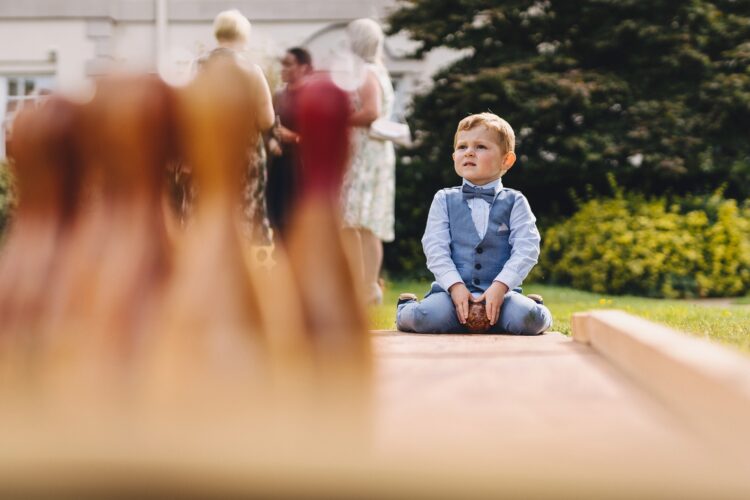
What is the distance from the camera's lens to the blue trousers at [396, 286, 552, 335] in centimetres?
286

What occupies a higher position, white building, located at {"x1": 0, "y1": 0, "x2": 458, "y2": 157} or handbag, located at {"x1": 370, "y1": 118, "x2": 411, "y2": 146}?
white building, located at {"x1": 0, "y1": 0, "x2": 458, "y2": 157}

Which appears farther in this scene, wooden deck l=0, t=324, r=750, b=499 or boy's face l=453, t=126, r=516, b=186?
boy's face l=453, t=126, r=516, b=186

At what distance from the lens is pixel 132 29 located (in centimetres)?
1188

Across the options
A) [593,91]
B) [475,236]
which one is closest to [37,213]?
[475,236]

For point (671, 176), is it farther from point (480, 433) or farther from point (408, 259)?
point (480, 433)

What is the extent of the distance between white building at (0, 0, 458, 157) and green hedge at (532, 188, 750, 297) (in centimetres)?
423

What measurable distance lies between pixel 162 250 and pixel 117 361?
0.42 ft

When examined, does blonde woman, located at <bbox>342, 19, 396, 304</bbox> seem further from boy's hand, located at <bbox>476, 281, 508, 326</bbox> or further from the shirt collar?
boy's hand, located at <bbox>476, 281, 508, 326</bbox>

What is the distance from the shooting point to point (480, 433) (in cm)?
85

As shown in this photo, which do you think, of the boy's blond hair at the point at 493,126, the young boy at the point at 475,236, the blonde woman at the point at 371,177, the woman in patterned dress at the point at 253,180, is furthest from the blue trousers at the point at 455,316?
the blonde woman at the point at 371,177

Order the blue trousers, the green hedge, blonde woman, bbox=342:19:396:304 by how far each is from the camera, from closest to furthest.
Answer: the blue trousers < blonde woman, bbox=342:19:396:304 < the green hedge

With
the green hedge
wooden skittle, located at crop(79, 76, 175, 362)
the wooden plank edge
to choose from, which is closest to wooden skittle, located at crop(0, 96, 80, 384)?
wooden skittle, located at crop(79, 76, 175, 362)

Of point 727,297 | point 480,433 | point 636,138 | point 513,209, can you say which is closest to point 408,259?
point 636,138

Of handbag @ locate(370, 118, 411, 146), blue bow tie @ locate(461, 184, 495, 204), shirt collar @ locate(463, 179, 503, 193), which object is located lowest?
blue bow tie @ locate(461, 184, 495, 204)
